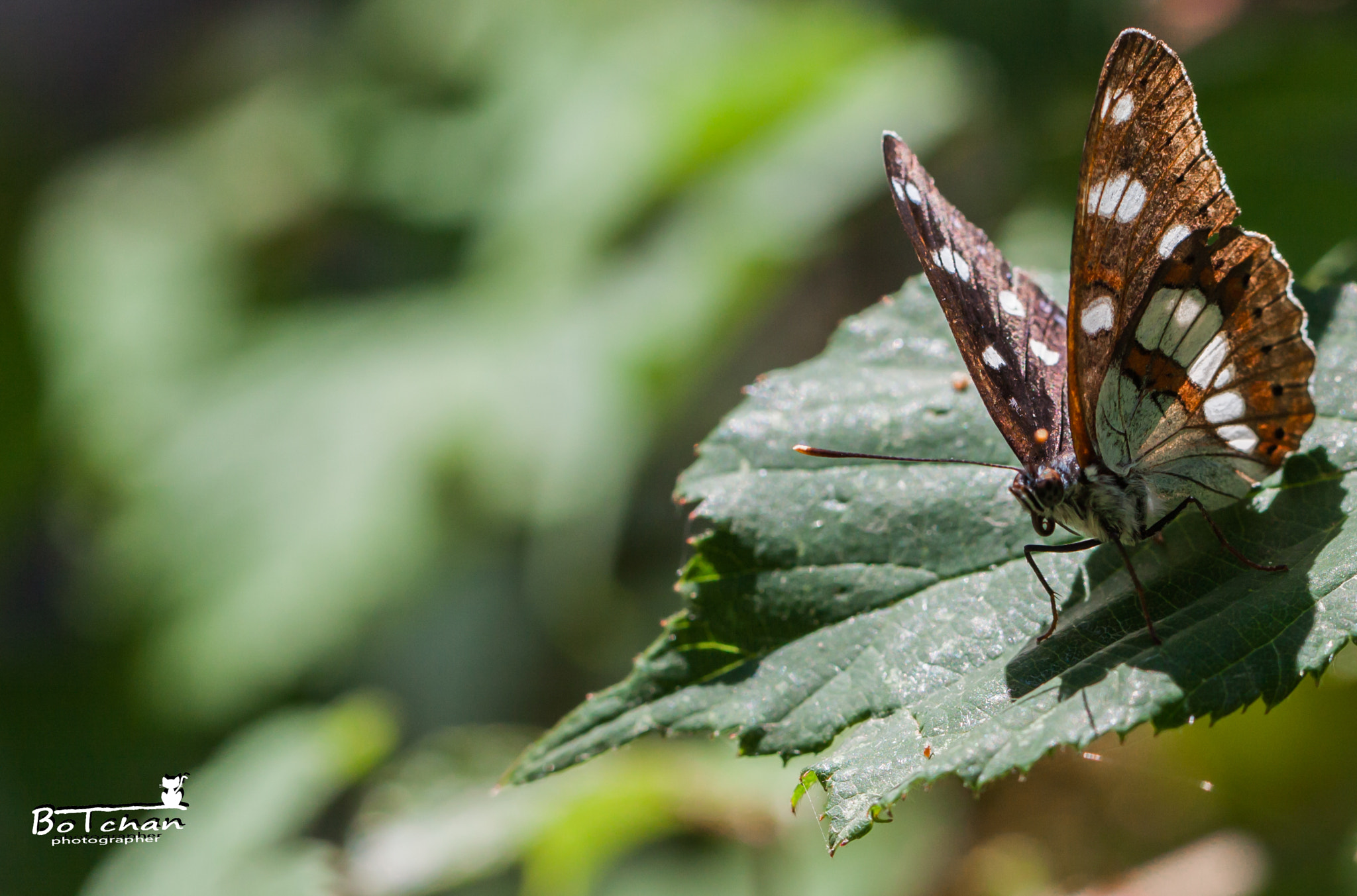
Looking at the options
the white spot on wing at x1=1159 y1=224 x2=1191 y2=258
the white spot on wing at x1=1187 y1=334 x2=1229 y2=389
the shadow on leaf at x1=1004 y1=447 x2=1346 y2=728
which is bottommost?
the shadow on leaf at x1=1004 y1=447 x2=1346 y2=728

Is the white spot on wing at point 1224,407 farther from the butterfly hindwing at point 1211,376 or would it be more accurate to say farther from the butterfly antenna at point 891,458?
the butterfly antenna at point 891,458

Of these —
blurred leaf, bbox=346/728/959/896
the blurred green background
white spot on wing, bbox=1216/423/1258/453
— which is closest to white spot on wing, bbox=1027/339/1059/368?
white spot on wing, bbox=1216/423/1258/453

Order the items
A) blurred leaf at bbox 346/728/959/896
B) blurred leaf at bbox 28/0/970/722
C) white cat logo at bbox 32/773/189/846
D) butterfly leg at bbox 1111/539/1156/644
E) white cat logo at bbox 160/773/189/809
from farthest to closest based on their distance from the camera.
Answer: white cat logo at bbox 160/773/189/809, white cat logo at bbox 32/773/189/846, blurred leaf at bbox 28/0/970/722, blurred leaf at bbox 346/728/959/896, butterfly leg at bbox 1111/539/1156/644

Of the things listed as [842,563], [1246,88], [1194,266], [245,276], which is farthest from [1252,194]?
[245,276]

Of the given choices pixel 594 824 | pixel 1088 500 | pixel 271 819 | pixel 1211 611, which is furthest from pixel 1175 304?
pixel 271 819

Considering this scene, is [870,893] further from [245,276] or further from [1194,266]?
[245,276]

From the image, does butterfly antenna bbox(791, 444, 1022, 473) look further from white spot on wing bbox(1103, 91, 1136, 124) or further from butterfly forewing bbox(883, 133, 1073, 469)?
white spot on wing bbox(1103, 91, 1136, 124)

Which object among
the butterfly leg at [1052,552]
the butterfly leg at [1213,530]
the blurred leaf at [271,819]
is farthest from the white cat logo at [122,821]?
the butterfly leg at [1213,530]
